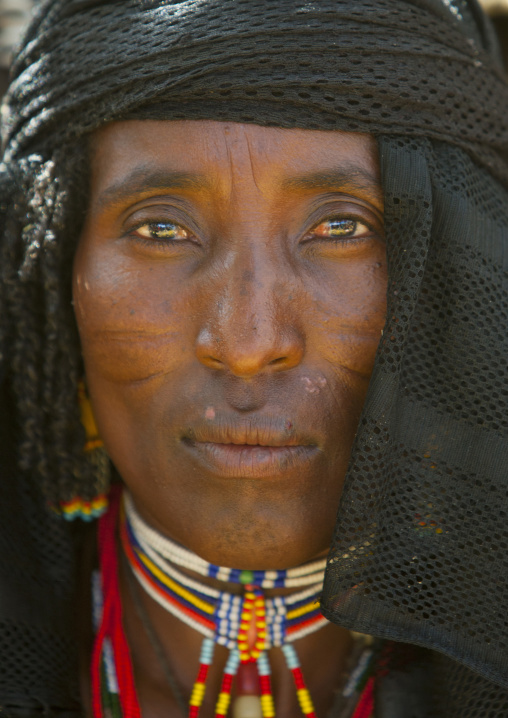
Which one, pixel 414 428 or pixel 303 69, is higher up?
pixel 303 69

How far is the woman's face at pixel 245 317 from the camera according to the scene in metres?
1.99

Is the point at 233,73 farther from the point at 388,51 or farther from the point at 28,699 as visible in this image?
the point at 28,699

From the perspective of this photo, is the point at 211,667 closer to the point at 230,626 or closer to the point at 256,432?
the point at 230,626

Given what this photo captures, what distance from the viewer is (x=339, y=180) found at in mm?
2031

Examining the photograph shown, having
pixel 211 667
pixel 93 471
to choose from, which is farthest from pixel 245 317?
pixel 211 667

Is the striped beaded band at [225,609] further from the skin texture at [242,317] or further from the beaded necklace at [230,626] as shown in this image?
the skin texture at [242,317]

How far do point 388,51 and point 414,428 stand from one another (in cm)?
92

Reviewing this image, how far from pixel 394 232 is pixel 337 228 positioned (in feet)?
0.48

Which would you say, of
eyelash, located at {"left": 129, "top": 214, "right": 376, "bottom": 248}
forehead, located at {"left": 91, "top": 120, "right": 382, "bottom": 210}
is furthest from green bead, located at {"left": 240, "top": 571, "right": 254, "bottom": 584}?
forehead, located at {"left": 91, "top": 120, "right": 382, "bottom": 210}

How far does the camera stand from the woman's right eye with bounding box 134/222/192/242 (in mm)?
2123

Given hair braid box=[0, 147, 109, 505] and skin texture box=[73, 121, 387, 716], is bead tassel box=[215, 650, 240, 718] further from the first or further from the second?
hair braid box=[0, 147, 109, 505]

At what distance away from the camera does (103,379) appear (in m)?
2.23

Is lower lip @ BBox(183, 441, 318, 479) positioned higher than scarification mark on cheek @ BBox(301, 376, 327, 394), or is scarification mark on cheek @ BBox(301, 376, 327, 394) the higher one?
scarification mark on cheek @ BBox(301, 376, 327, 394)

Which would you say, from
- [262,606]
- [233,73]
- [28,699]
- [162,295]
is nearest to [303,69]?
[233,73]
